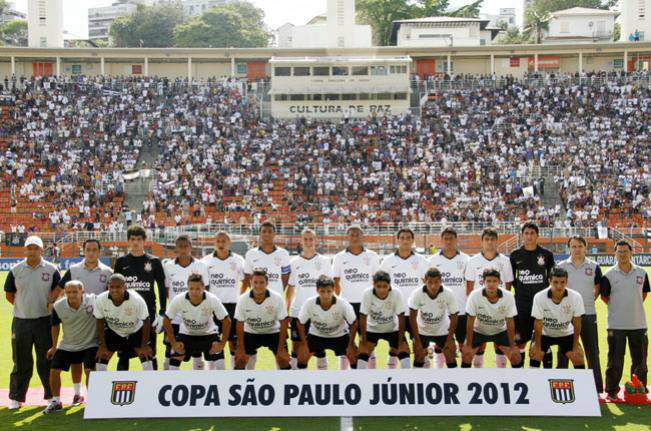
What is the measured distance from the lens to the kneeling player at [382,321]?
9195 mm

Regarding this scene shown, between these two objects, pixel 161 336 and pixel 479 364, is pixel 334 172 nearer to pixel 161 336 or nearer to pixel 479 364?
pixel 161 336

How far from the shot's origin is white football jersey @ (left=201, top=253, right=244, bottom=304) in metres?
10.1

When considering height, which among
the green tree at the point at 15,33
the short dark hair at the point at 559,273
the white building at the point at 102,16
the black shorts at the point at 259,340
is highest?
the white building at the point at 102,16

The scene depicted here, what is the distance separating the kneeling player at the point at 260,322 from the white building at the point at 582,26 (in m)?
55.8

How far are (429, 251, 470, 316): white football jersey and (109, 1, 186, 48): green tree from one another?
3390 inches

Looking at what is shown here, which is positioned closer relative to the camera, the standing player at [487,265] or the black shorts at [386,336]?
the black shorts at [386,336]

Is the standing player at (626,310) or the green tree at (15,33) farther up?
the green tree at (15,33)

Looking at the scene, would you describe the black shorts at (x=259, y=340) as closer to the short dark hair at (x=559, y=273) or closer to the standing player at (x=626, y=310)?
the short dark hair at (x=559, y=273)

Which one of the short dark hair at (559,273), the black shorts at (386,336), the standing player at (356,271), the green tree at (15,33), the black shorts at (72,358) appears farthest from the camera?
the green tree at (15,33)

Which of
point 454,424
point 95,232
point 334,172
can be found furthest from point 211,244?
point 454,424

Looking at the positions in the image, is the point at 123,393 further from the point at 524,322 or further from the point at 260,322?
the point at 524,322

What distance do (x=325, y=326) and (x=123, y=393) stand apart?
7.35 feet

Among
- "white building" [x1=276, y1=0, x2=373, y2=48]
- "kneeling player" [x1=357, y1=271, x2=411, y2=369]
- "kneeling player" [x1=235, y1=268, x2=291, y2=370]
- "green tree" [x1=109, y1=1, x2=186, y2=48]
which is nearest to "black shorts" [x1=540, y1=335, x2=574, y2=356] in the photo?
"kneeling player" [x1=357, y1=271, x2=411, y2=369]

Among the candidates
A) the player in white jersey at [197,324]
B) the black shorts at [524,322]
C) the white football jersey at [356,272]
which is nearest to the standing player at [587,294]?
the black shorts at [524,322]
